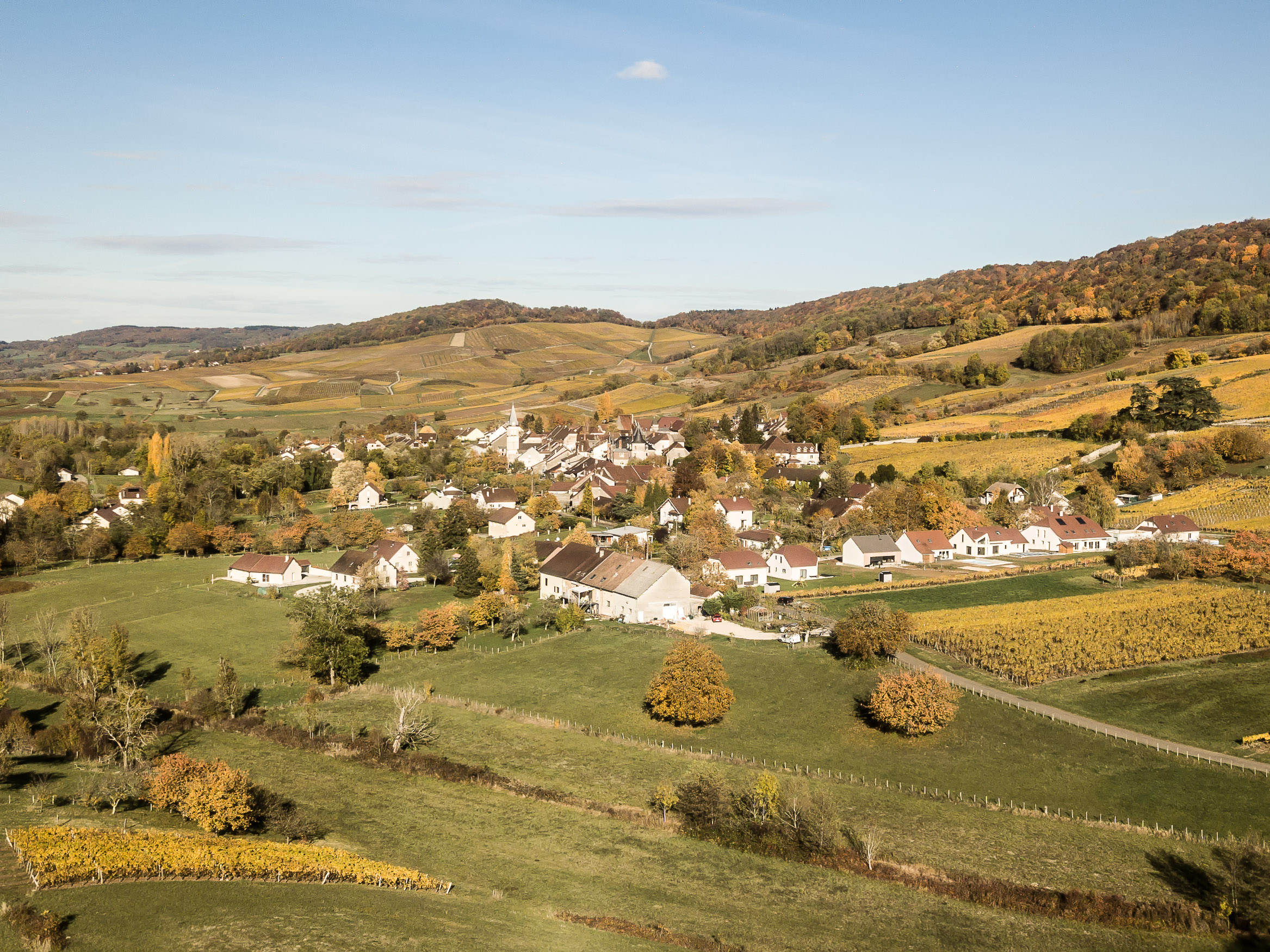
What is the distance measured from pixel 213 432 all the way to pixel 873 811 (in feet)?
362

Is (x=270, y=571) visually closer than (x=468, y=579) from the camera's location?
No

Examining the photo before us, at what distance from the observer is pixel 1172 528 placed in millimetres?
60625

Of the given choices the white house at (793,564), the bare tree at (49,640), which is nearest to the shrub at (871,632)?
the white house at (793,564)

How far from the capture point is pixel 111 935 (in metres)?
19.1

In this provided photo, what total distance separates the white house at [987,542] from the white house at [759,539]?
12720mm

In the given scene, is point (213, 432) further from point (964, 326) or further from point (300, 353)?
point (964, 326)

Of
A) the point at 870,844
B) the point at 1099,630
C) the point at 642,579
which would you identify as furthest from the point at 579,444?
the point at 870,844

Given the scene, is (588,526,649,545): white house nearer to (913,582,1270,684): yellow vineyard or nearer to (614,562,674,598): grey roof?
(614,562,674,598): grey roof

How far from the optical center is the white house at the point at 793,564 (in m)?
59.0

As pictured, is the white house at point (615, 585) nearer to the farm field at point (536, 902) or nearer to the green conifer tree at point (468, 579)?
the green conifer tree at point (468, 579)

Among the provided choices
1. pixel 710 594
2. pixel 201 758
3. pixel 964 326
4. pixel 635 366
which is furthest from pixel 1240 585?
pixel 635 366

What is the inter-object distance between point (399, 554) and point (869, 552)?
106ft

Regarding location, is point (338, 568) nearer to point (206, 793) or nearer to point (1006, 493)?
point (206, 793)

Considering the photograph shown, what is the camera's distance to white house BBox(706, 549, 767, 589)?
187 feet
